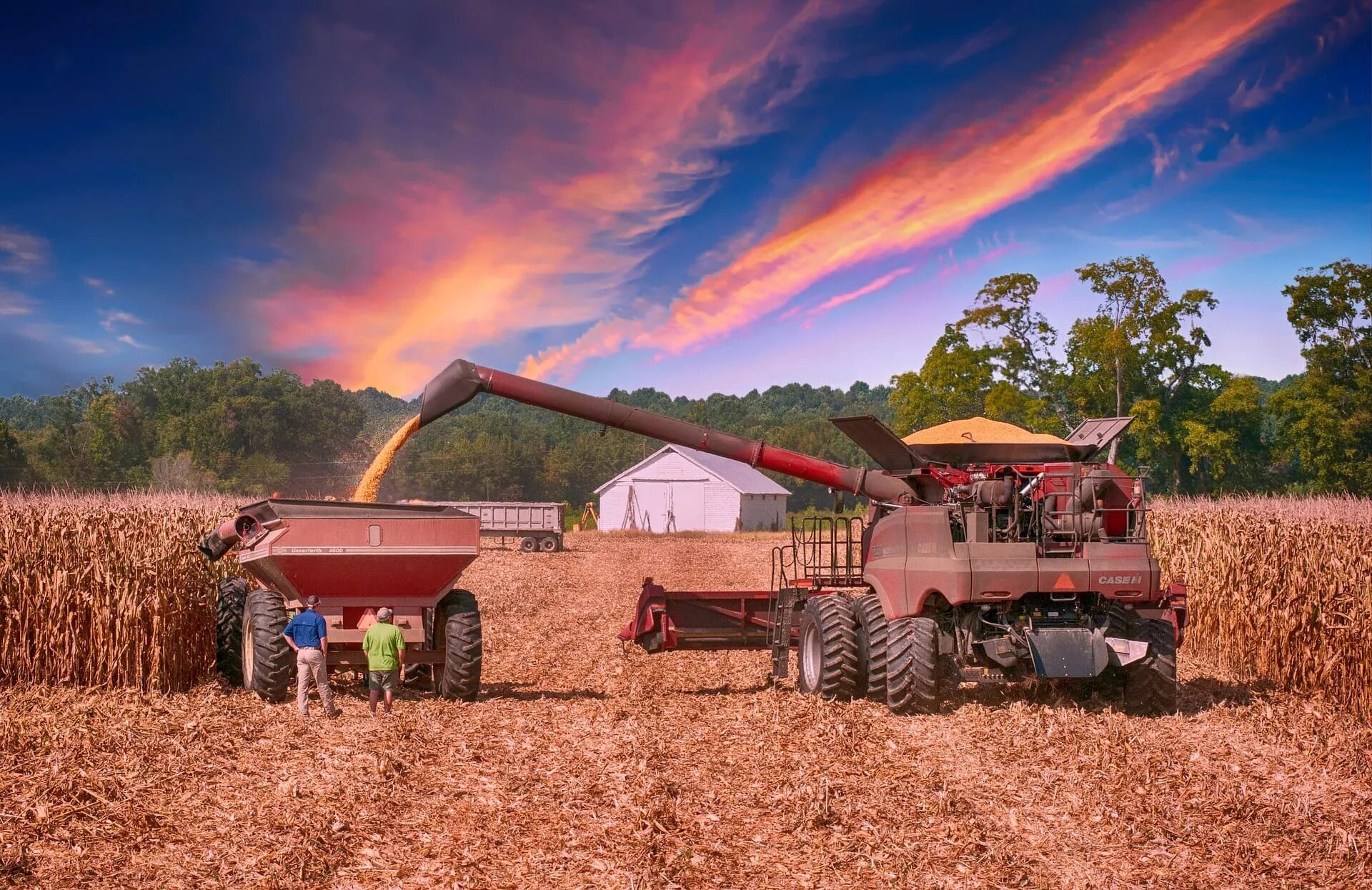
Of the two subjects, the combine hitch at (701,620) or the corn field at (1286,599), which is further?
the combine hitch at (701,620)

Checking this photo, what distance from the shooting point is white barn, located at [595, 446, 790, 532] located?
72.4 m

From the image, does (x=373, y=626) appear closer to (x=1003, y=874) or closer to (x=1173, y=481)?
(x=1003, y=874)

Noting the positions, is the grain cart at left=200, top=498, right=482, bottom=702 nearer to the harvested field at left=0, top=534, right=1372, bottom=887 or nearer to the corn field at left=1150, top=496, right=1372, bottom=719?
the harvested field at left=0, top=534, right=1372, bottom=887

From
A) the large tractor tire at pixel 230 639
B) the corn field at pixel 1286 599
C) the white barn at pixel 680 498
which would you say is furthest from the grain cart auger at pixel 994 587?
the white barn at pixel 680 498

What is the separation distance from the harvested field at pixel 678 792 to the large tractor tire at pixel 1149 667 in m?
0.46

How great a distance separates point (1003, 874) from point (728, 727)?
501 centimetres

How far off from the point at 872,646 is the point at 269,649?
670cm

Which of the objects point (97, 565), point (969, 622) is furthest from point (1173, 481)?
point (97, 565)

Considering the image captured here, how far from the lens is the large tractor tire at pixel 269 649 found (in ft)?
41.8

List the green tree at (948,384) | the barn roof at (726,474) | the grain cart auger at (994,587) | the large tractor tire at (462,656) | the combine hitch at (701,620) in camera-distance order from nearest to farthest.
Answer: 1. the grain cart auger at (994,587)
2. the large tractor tire at (462,656)
3. the combine hitch at (701,620)
4. the green tree at (948,384)
5. the barn roof at (726,474)

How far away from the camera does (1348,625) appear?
1314 centimetres

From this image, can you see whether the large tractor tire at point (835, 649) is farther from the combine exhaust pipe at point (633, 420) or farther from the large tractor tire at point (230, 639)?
the large tractor tire at point (230, 639)

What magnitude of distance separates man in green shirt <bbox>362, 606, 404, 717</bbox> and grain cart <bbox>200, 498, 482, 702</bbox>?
30 cm

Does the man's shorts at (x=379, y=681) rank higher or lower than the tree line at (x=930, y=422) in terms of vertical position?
lower
